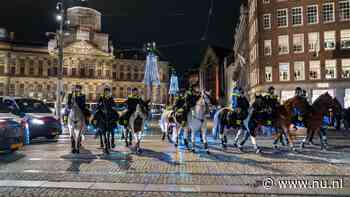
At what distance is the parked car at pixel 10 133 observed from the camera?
12.2m

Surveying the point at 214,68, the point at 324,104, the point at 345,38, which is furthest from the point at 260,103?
the point at 214,68

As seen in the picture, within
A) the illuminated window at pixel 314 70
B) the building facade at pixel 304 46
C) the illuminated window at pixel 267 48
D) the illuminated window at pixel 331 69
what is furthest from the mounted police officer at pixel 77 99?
the illuminated window at pixel 267 48

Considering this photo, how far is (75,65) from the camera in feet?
349

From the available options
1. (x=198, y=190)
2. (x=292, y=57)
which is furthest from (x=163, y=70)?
(x=198, y=190)

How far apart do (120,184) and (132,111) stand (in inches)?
259

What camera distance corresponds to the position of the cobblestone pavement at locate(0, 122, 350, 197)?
765 cm

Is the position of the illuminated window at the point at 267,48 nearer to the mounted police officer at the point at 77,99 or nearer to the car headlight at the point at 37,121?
the car headlight at the point at 37,121

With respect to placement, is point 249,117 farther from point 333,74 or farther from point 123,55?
point 123,55

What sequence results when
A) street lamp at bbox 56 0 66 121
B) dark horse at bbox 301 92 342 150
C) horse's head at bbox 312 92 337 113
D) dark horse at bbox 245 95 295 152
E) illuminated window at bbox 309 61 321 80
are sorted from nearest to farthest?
dark horse at bbox 245 95 295 152, dark horse at bbox 301 92 342 150, horse's head at bbox 312 92 337 113, street lamp at bbox 56 0 66 121, illuminated window at bbox 309 61 321 80

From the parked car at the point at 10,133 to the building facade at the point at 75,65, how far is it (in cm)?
8488

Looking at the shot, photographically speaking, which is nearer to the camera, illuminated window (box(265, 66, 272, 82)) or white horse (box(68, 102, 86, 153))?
white horse (box(68, 102, 86, 153))

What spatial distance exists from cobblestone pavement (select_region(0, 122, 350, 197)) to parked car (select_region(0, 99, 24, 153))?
472 mm

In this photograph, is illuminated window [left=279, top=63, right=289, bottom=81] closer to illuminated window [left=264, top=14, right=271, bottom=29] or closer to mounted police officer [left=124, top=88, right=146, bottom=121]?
illuminated window [left=264, top=14, right=271, bottom=29]

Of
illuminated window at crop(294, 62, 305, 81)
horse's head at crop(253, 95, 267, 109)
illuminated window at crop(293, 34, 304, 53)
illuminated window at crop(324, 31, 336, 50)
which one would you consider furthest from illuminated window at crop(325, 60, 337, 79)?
horse's head at crop(253, 95, 267, 109)
